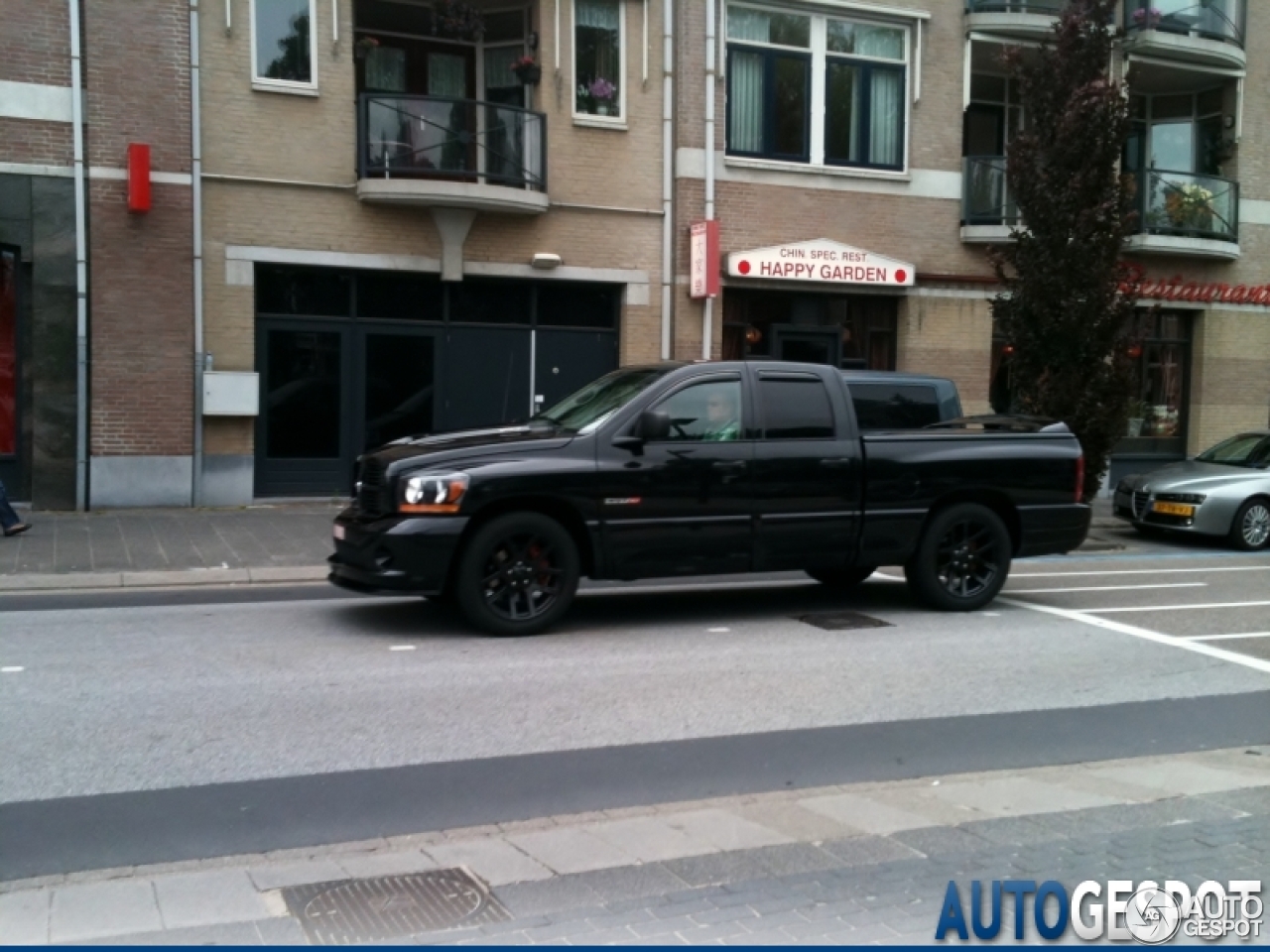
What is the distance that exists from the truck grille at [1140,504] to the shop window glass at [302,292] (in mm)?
10675

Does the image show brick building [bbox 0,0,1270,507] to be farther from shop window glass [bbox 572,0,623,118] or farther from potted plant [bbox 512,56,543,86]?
potted plant [bbox 512,56,543,86]

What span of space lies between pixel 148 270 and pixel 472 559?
9.32 meters

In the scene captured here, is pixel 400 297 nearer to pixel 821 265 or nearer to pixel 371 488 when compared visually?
pixel 821 265

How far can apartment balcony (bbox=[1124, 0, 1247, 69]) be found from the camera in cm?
2136

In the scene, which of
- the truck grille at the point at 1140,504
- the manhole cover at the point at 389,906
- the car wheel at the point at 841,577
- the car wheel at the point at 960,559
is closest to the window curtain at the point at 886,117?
the truck grille at the point at 1140,504

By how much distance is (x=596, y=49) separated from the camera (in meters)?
18.6

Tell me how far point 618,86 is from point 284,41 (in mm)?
4650

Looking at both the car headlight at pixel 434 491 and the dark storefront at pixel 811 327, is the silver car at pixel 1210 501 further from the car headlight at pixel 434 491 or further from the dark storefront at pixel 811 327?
the car headlight at pixel 434 491

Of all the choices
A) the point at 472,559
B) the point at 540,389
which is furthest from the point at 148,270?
the point at 472,559

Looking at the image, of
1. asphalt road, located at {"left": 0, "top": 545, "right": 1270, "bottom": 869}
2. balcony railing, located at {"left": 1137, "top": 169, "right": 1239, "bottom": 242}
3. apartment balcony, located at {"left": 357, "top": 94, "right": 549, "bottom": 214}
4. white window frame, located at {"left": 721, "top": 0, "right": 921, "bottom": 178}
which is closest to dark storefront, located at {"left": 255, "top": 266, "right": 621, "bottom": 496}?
apartment balcony, located at {"left": 357, "top": 94, "right": 549, "bottom": 214}

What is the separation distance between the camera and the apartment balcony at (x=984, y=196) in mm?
20891

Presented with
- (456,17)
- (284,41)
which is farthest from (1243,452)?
(284,41)

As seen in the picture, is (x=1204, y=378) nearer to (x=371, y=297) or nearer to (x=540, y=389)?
(x=540, y=389)

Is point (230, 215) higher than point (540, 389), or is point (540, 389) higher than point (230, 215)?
point (230, 215)
